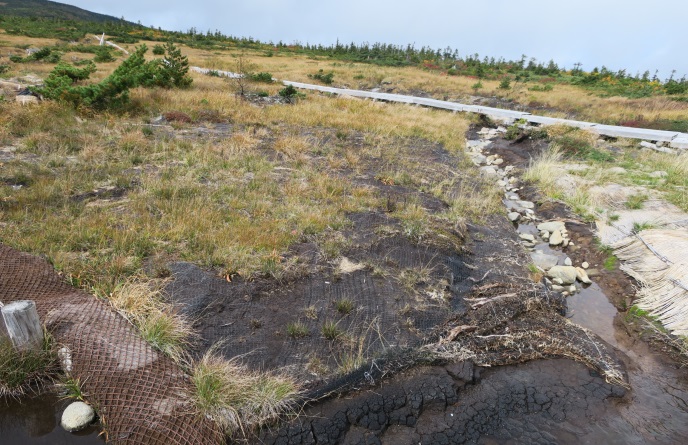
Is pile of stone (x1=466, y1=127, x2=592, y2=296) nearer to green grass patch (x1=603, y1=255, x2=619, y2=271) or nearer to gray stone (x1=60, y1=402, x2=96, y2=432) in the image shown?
green grass patch (x1=603, y1=255, x2=619, y2=271)

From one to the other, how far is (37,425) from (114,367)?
711 millimetres

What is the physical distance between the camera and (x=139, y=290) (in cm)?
468

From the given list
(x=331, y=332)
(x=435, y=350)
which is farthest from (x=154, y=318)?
(x=435, y=350)

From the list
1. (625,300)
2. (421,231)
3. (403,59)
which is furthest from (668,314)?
(403,59)

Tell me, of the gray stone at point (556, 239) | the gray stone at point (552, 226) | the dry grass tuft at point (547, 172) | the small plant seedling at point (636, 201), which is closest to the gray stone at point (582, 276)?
the gray stone at point (556, 239)

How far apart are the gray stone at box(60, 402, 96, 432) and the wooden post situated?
72 centimetres

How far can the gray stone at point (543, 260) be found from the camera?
7562 mm

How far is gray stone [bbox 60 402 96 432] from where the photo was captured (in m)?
3.40

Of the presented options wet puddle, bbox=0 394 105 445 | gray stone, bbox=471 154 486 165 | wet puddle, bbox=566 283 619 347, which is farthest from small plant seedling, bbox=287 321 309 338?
gray stone, bbox=471 154 486 165

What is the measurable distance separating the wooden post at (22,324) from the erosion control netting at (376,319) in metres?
1.48

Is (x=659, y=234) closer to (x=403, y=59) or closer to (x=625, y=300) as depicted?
(x=625, y=300)

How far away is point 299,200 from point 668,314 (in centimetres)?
648

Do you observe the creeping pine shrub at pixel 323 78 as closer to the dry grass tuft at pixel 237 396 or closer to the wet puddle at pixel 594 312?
the wet puddle at pixel 594 312

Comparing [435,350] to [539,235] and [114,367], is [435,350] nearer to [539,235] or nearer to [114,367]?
[114,367]
